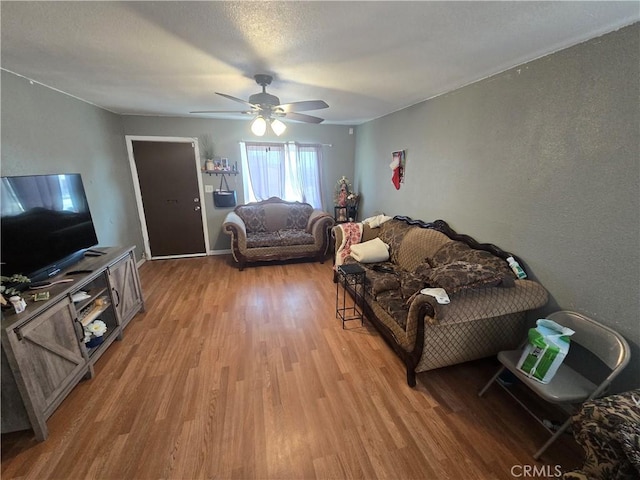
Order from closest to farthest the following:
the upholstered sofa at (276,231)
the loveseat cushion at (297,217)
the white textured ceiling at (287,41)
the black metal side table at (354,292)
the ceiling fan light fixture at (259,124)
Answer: the white textured ceiling at (287,41) → the ceiling fan light fixture at (259,124) → the black metal side table at (354,292) → the upholstered sofa at (276,231) → the loveseat cushion at (297,217)

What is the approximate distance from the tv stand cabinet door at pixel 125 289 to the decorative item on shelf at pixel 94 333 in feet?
0.81

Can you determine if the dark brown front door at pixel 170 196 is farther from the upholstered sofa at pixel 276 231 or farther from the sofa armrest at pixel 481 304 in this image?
the sofa armrest at pixel 481 304

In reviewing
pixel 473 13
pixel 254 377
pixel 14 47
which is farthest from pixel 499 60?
pixel 14 47

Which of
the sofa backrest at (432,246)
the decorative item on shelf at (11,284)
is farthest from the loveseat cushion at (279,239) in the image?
the decorative item on shelf at (11,284)

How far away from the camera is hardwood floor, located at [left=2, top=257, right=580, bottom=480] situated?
1405 millimetres

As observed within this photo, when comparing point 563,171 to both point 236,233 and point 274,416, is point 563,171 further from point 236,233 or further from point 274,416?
point 236,233

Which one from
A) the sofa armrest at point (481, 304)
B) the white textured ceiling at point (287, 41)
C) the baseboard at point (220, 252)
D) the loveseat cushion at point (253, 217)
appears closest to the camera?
the white textured ceiling at point (287, 41)

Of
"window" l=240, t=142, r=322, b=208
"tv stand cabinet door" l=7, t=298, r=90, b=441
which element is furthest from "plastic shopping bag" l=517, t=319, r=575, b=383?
"window" l=240, t=142, r=322, b=208

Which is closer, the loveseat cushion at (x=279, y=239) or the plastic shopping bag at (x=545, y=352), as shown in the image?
the plastic shopping bag at (x=545, y=352)

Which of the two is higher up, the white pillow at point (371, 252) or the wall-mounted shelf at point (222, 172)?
the wall-mounted shelf at point (222, 172)

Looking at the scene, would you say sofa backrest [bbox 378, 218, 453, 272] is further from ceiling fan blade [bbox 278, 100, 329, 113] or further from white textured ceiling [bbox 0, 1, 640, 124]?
ceiling fan blade [bbox 278, 100, 329, 113]

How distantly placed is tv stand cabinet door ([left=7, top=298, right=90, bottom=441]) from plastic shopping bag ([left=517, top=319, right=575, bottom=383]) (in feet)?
9.22

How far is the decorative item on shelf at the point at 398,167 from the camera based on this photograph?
137 inches

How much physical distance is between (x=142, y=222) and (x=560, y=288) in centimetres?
527
